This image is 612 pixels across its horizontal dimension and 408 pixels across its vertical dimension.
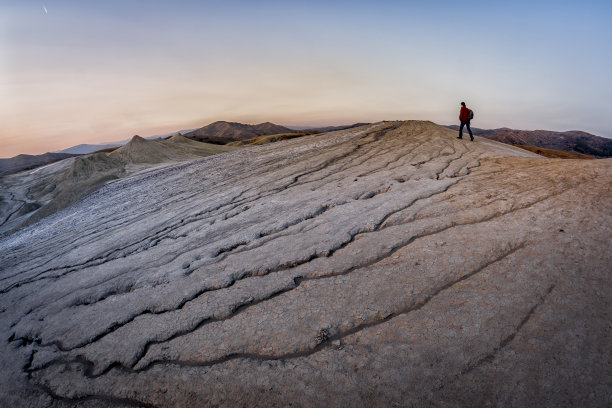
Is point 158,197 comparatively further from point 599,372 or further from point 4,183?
point 4,183

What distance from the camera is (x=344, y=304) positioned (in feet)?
6.64

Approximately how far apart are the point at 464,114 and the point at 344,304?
803 cm

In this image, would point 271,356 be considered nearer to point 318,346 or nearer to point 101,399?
point 318,346

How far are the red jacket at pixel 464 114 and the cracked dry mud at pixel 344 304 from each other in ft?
14.9

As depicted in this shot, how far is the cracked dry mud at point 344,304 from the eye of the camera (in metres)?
1.53

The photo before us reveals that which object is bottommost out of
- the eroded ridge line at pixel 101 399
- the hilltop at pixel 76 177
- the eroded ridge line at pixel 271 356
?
the eroded ridge line at pixel 101 399

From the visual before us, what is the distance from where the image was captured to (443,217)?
2979 millimetres

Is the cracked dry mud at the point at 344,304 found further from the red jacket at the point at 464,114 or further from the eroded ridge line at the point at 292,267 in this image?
the red jacket at the point at 464,114

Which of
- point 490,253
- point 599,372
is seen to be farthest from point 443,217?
point 599,372

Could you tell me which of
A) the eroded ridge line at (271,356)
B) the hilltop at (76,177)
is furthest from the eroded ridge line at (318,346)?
the hilltop at (76,177)

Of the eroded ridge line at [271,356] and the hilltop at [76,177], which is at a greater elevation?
the hilltop at [76,177]

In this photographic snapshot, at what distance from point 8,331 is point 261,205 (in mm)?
2743

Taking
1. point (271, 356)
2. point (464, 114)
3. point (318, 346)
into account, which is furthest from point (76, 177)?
point (318, 346)

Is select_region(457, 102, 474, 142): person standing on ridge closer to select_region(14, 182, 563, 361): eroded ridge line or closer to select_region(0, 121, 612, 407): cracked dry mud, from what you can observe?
select_region(0, 121, 612, 407): cracked dry mud
